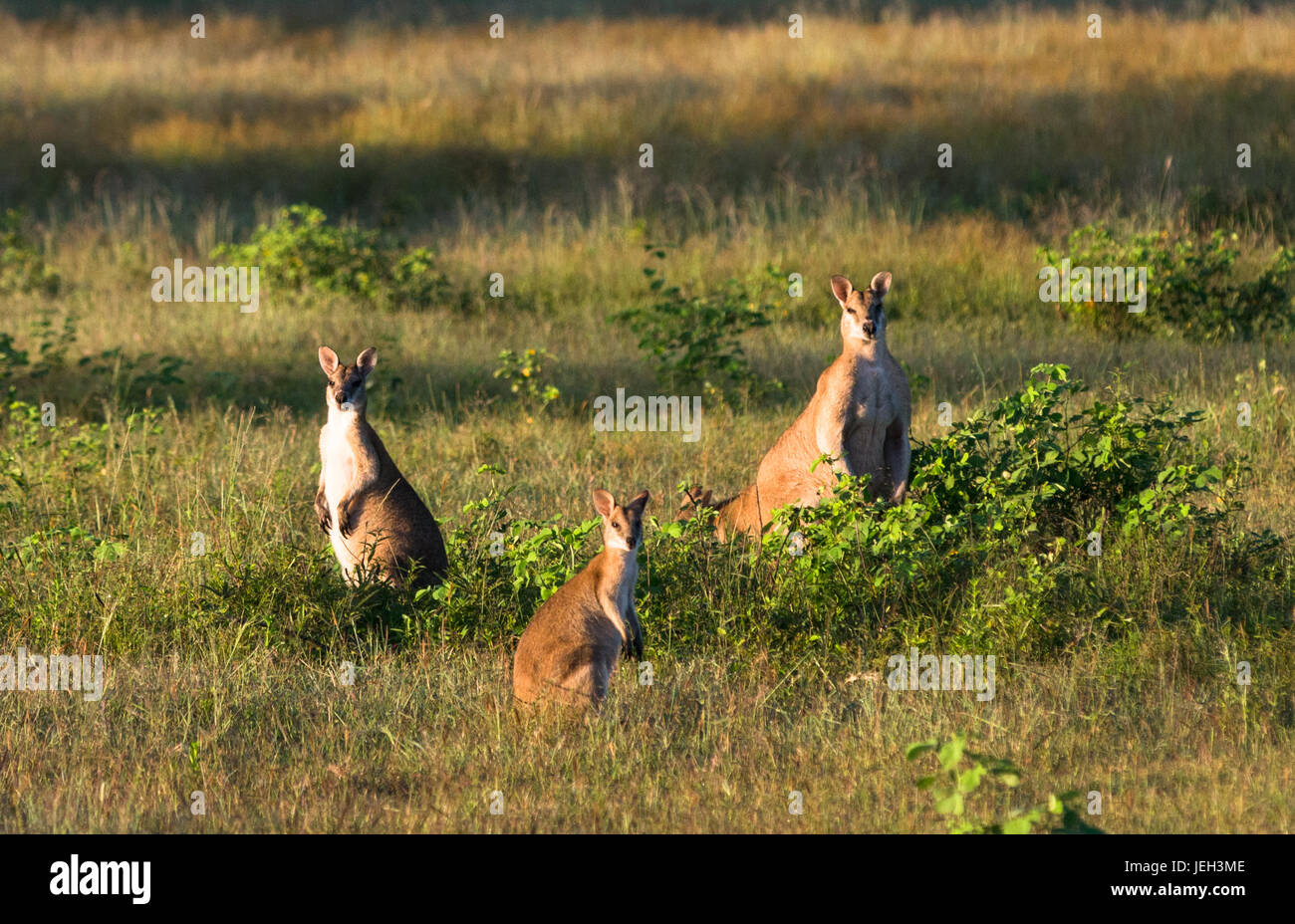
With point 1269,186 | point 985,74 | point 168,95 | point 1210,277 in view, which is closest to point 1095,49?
point 985,74

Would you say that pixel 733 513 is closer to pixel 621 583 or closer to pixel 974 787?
pixel 621 583

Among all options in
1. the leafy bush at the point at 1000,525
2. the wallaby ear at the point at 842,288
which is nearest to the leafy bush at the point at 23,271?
the wallaby ear at the point at 842,288

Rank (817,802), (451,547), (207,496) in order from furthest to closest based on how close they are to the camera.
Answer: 1. (207,496)
2. (451,547)
3. (817,802)

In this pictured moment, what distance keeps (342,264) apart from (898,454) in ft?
27.0

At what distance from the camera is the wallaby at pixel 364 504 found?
268 inches

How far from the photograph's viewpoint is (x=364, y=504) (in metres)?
6.93

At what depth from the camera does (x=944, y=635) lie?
6.38 metres

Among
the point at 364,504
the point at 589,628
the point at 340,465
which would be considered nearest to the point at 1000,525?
the point at 589,628

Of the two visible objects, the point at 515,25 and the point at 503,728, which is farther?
the point at 515,25

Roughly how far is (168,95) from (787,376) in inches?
641

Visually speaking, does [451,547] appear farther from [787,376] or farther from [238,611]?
[787,376]

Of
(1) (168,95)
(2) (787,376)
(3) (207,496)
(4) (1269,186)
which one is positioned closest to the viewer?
(3) (207,496)

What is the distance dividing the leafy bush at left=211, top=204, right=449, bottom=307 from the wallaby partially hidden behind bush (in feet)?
23.4

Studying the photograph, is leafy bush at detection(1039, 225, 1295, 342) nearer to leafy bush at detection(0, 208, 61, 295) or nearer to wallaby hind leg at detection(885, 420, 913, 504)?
wallaby hind leg at detection(885, 420, 913, 504)
